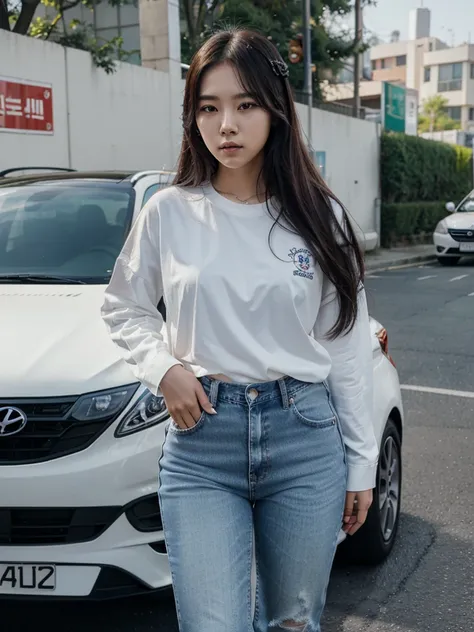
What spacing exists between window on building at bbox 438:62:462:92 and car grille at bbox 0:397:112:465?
3479 inches

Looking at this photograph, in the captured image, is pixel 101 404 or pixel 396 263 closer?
pixel 101 404

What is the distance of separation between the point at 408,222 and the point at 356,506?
2476 cm

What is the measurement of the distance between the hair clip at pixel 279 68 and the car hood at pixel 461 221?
1786 centimetres

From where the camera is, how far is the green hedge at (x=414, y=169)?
26.7 metres

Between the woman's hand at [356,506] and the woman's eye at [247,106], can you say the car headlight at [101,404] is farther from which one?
the woman's eye at [247,106]

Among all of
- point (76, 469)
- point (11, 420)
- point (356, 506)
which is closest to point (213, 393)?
point (356, 506)

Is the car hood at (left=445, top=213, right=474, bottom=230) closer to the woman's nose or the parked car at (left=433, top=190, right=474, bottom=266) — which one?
the parked car at (left=433, top=190, right=474, bottom=266)

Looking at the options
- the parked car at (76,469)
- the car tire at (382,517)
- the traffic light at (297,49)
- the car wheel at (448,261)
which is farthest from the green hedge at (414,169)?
the parked car at (76,469)

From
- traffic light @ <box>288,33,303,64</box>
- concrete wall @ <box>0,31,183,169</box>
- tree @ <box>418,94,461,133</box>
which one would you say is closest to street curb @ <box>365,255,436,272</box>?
traffic light @ <box>288,33,303,64</box>

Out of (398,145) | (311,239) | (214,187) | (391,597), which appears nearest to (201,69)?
(214,187)

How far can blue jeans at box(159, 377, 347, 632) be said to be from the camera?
77.0 inches

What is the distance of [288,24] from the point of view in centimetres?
2691

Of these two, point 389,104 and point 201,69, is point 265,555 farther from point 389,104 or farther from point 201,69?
point 389,104

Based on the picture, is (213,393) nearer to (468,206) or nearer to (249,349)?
(249,349)
